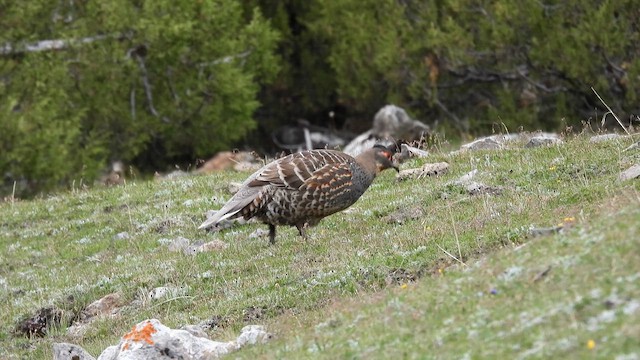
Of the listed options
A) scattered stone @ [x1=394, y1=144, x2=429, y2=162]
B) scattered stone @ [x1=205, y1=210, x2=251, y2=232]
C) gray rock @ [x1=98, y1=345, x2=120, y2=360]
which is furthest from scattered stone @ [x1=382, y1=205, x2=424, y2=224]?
gray rock @ [x1=98, y1=345, x2=120, y2=360]

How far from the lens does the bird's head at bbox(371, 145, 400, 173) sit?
15203 millimetres

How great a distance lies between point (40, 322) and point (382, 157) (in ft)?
16.6

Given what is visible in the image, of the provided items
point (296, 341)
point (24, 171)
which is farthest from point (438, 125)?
point (296, 341)

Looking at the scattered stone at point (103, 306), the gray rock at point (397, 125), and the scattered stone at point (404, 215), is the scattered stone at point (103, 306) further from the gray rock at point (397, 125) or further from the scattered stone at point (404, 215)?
the gray rock at point (397, 125)

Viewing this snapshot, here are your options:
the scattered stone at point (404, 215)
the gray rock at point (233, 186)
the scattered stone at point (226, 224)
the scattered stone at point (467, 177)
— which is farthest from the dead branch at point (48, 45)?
the scattered stone at point (404, 215)

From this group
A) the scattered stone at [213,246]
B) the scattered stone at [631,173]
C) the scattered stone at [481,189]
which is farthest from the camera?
the scattered stone at [213,246]

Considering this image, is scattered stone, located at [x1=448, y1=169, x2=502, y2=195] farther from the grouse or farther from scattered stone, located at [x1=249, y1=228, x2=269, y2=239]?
scattered stone, located at [x1=249, y1=228, x2=269, y2=239]

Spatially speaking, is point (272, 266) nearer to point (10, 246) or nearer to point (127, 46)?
point (10, 246)

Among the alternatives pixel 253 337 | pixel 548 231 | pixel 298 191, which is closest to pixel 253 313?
pixel 253 337

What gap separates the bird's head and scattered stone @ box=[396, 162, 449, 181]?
6.69ft

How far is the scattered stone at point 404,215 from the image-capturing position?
48.8 feet

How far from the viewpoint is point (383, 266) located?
12367mm

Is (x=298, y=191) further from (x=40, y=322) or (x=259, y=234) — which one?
(x=40, y=322)

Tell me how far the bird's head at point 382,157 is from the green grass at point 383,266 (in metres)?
0.65
